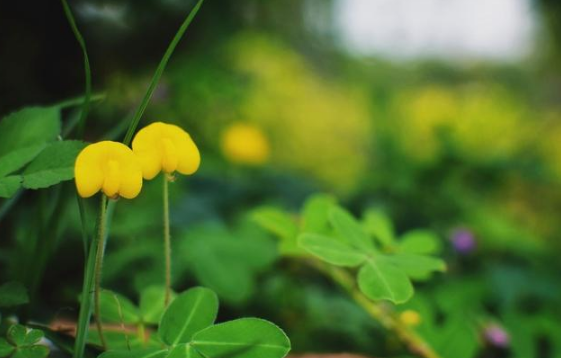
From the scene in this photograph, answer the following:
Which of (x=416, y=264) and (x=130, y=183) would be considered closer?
(x=130, y=183)

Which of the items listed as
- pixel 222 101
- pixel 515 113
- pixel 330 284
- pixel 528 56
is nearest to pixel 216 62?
pixel 222 101

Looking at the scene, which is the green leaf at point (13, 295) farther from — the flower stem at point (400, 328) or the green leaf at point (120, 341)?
the flower stem at point (400, 328)

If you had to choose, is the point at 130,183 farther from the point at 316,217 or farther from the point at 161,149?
the point at 316,217

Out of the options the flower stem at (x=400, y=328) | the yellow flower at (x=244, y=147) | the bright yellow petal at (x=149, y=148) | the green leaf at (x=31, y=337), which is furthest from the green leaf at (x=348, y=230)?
the yellow flower at (x=244, y=147)

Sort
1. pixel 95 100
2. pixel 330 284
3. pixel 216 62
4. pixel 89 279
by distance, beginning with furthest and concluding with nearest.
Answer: pixel 216 62
pixel 330 284
pixel 95 100
pixel 89 279

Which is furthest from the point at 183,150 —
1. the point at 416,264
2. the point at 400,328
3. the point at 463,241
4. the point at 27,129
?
the point at 463,241

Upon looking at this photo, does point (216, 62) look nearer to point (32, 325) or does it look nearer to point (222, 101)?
point (222, 101)

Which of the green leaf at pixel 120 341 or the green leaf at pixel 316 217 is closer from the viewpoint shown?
the green leaf at pixel 120 341
